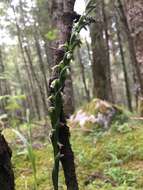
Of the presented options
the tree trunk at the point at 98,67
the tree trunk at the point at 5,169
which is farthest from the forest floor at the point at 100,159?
the tree trunk at the point at 98,67

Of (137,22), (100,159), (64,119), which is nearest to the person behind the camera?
(64,119)

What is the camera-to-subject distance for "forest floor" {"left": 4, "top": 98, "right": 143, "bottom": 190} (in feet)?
14.2

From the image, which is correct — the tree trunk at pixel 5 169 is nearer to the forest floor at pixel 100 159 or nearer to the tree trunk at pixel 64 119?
the tree trunk at pixel 64 119

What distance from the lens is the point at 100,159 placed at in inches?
206

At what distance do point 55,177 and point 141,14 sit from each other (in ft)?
14.7

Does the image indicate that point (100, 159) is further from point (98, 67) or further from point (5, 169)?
point (98, 67)

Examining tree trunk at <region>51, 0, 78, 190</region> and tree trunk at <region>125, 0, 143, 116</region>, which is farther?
tree trunk at <region>125, 0, 143, 116</region>

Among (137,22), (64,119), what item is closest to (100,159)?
(137,22)

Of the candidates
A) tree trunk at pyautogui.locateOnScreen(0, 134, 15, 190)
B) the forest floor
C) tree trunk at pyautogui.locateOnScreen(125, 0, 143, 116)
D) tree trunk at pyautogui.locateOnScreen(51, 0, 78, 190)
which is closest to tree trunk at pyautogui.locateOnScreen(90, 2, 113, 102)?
the forest floor

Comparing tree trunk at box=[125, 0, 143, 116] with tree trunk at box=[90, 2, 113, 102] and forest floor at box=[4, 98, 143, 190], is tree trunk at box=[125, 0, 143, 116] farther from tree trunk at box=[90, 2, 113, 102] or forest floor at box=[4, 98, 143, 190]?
tree trunk at box=[90, 2, 113, 102]

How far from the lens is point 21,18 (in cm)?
2105

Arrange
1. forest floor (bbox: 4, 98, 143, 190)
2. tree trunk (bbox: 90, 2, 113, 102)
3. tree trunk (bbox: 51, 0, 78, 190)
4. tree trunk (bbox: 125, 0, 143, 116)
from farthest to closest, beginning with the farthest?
1. tree trunk (bbox: 90, 2, 113, 102)
2. tree trunk (bbox: 125, 0, 143, 116)
3. forest floor (bbox: 4, 98, 143, 190)
4. tree trunk (bbox: 51, 0, 78, 190)

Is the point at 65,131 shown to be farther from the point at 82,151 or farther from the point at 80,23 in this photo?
the point at 82,151

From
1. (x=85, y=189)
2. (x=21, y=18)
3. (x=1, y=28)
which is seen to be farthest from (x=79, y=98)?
(x=85, y=189)
